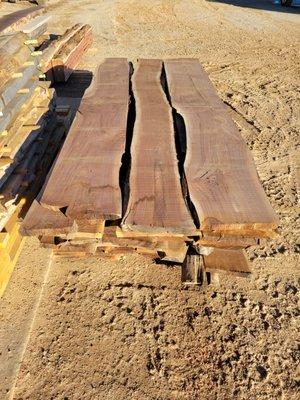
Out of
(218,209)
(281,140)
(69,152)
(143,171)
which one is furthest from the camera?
(281,140)

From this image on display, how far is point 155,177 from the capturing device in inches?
111

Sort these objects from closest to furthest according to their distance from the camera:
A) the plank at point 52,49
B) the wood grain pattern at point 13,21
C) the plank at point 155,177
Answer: the plank at point 155,177 → the wood grain pattern at point 13,21 → the plank at point 52,49

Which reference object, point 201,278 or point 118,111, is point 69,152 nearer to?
point 118,111

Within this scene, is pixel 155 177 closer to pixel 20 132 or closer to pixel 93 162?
pixel 93 162

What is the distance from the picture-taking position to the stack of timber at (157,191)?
2453 mm

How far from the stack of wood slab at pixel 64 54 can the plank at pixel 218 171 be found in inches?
144

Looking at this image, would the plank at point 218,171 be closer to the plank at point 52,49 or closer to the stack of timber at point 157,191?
the stack of timber at point 157,191

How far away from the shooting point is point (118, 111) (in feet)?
12.3

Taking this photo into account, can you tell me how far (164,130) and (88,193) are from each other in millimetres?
1209

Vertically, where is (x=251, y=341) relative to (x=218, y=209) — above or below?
below

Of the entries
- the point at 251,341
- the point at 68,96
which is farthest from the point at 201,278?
the point at 68,96

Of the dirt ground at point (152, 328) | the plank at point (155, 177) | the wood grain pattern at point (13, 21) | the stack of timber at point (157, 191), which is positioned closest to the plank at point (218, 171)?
the stack of timber at point (157, 191)

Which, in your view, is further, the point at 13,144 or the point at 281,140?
the point at 281,140

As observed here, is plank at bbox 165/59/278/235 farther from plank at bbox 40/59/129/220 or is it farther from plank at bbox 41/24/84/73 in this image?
plank at bbox 41/24/84/73
